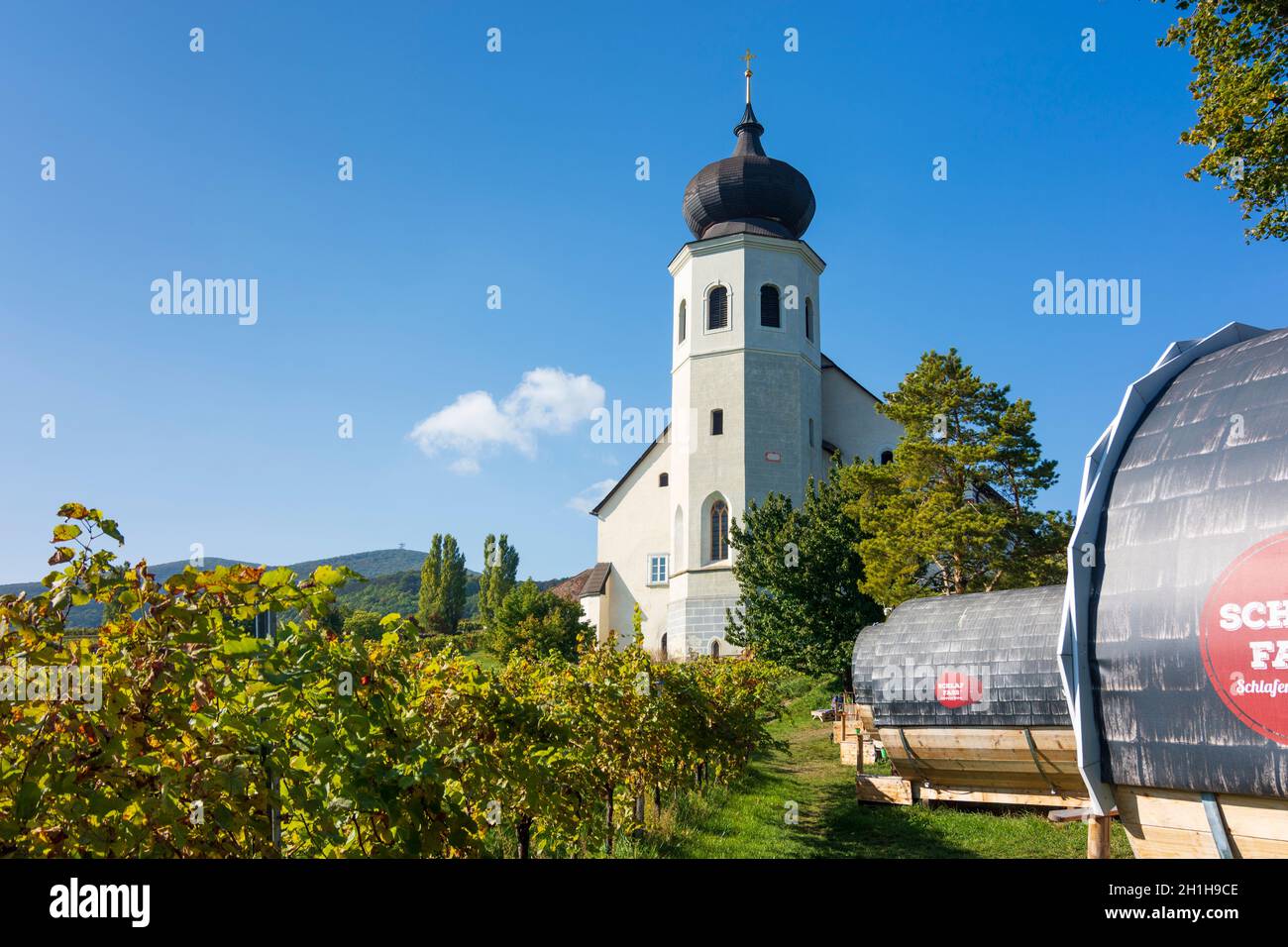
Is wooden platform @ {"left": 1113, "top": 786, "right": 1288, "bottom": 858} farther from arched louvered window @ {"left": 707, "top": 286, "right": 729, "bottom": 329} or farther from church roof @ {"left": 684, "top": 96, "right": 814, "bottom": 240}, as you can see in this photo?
church roof @ {"left": 684, "top": 96, "right": 814, "bottom": 240}

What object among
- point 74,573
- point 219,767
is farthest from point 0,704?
point 219,767

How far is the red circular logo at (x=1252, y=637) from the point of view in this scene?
5.59 m

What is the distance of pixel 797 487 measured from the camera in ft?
135

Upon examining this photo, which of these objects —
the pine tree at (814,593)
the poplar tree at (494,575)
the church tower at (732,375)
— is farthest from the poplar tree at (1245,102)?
the poplar tree at (494,575)

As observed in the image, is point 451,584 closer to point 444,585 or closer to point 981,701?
point 444,585

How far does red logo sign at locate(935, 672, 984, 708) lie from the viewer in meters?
12.5

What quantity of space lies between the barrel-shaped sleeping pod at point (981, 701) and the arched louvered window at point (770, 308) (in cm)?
2918

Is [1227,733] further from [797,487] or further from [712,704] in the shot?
[797,487]

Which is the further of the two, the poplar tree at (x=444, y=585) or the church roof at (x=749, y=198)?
the poplar tree at (x=444, y=585)

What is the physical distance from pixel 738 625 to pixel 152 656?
3422cm

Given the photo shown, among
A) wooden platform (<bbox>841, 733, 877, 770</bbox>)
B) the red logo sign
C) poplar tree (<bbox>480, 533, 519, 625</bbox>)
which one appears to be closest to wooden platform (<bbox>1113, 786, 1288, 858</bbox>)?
the red logo sign

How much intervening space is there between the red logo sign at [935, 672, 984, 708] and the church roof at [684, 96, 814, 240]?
105 ft

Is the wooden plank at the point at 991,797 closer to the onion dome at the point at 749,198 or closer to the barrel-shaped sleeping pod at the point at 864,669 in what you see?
the barrel-shaped sleeping pod at the point at 864,669

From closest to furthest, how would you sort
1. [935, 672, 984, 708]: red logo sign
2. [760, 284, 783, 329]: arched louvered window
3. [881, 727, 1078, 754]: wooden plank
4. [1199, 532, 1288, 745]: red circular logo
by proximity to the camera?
[1199, 532, 1288, 745]: red circular logo → [881, 727, 1078, 754]: wooden plank → [935, 672, 984, 708]: red logo sign → [760, 284, 783, 329]: arched louvered window
